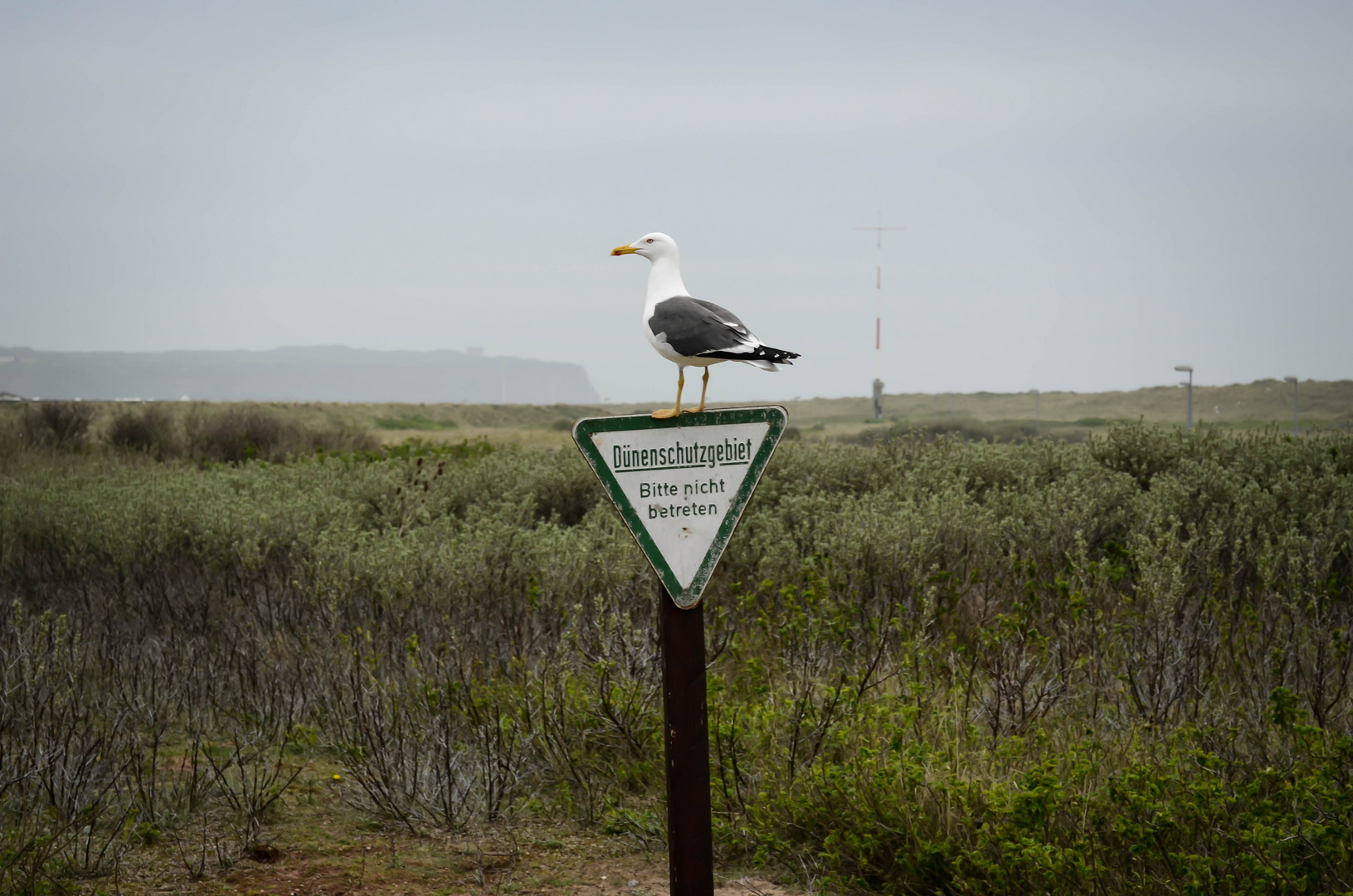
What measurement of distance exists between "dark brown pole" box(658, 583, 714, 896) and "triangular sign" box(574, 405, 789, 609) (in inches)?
2.9

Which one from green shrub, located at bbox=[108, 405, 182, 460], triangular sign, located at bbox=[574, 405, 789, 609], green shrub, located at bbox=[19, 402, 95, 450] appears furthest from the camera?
green shrub, located at bbox=[108, 405, 182, 460]

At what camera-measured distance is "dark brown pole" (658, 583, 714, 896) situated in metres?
2.56

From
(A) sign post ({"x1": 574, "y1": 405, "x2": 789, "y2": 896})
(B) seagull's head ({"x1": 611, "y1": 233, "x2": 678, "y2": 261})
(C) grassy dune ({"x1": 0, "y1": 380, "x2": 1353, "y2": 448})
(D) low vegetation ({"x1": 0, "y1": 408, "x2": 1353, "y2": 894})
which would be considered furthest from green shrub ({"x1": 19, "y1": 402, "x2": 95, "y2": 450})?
(A) sign post ({"x1": 574, "y1": 405, "x2": 789, "y2": 896})

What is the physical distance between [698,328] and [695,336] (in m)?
0.03

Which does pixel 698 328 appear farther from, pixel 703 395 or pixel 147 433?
pixel 147 433

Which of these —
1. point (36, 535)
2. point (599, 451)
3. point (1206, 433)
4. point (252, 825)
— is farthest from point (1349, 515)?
point (36, 535)

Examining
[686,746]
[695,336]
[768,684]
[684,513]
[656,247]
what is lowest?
[768,684]

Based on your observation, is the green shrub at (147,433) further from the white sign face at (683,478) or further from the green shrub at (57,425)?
the white sign face at (683,478)

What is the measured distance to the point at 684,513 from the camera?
258cm

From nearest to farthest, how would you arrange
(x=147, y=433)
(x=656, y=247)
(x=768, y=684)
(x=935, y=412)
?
(x=656, y=247) → (x=768, y=684) → (x=147, y=433) → (x=935, y=412)

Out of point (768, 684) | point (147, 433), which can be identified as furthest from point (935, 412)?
point (768, 684)

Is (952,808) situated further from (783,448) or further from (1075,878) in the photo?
(783,448)

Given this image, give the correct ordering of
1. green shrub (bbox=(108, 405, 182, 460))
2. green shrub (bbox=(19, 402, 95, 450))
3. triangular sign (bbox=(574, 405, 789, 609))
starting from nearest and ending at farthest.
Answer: triangular sign (bbox=(574, 405, 789, 609))
green shrub (bbox=(19, 402, 95, 450))
green shrub (bbox=(108, 405, 182, 460))

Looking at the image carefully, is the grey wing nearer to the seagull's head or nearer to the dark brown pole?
the seagull's head
